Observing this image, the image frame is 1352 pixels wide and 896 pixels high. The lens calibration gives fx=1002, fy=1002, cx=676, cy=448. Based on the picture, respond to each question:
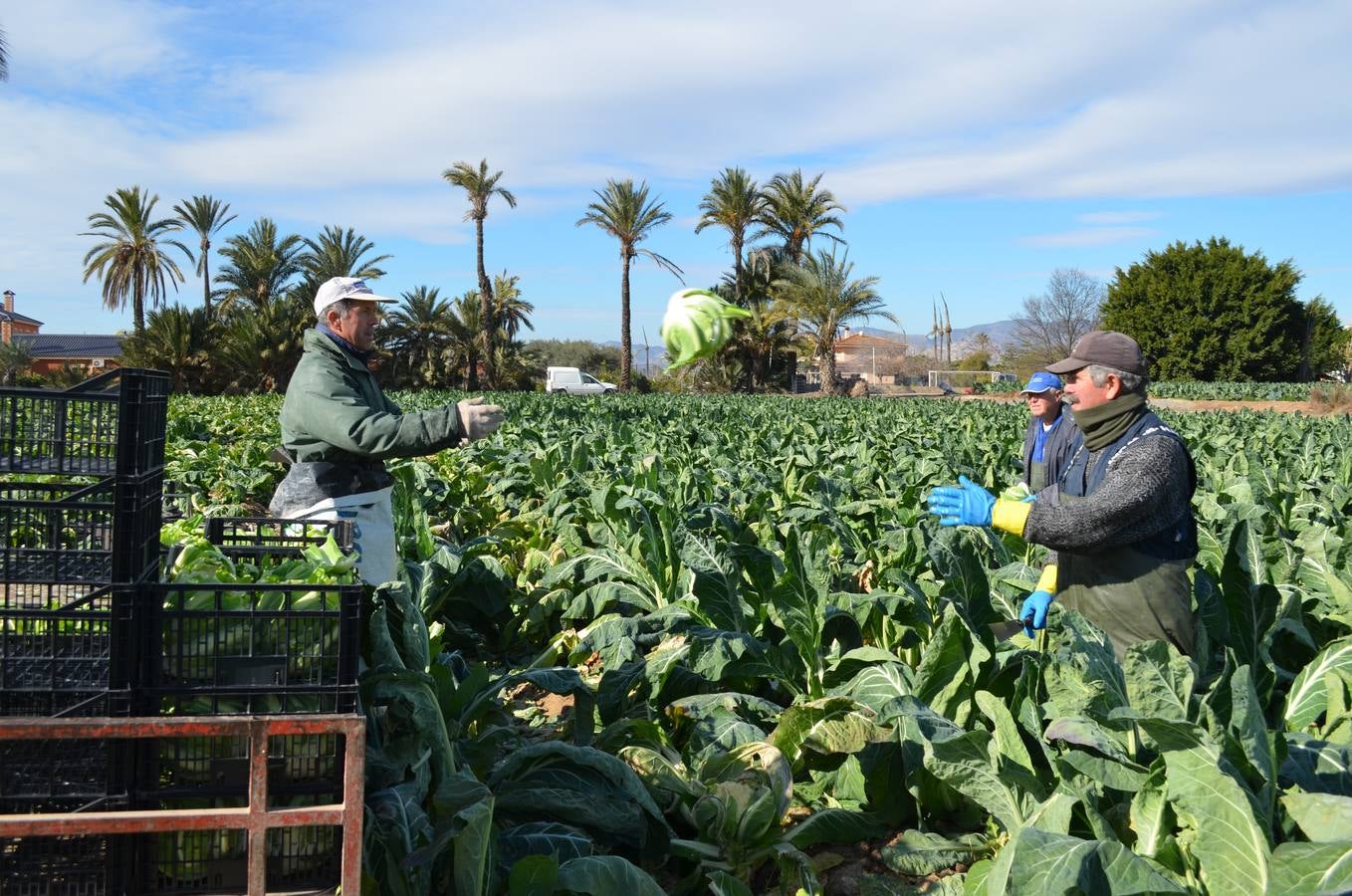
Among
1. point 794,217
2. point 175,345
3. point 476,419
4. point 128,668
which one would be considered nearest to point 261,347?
point 175,345

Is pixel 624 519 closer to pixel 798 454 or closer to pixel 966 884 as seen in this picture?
pixel 966 884

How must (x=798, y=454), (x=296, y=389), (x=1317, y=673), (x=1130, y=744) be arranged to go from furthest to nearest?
(x=798, y=454) < (x=296, y=389) < (x=1317, y=673) < (x=1130, y=744)

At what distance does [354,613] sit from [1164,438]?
8.55ft

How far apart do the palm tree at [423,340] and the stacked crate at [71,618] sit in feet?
184

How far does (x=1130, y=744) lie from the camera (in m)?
2.82

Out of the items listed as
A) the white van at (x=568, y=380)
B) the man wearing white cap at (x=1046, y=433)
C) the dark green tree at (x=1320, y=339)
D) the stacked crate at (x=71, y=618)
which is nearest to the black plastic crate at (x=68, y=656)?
the stacked crate at (x=71, y=618)

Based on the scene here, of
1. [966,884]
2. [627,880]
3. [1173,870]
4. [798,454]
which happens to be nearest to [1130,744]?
[1173,870]

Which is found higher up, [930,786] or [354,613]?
[354,613]

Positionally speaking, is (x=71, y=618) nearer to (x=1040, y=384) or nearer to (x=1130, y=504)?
(x=1130, y=504)

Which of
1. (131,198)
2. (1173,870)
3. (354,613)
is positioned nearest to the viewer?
(354,613)

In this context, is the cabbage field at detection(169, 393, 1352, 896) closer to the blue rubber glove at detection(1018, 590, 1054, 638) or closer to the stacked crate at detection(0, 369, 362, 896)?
the blue rubber glove at detection(1018, 590, 1054, 638)

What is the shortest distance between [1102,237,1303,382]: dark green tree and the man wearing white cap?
5810cm

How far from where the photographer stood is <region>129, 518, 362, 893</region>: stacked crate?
7.17ft

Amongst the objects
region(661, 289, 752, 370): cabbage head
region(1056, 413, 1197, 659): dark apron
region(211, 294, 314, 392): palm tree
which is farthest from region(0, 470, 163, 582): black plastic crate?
region(211, 294, 314, 392): palm tree
